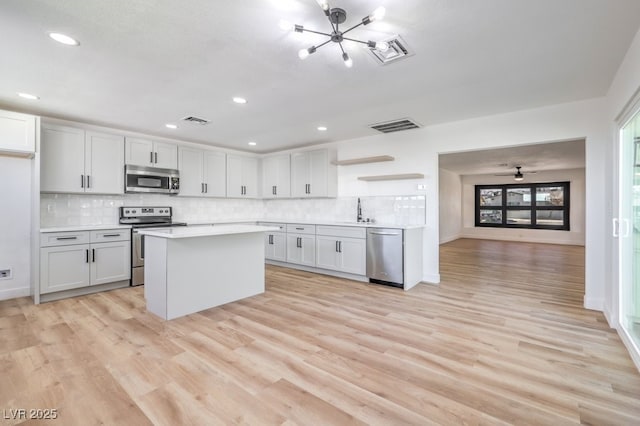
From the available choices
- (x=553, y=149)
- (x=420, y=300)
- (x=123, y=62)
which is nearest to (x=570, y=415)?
(x=420, y=300)

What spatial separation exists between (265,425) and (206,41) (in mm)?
2629

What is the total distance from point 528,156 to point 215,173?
277 inches

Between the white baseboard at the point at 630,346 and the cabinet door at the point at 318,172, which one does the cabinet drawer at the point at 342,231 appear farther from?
the white baseboard at the point at 630,346

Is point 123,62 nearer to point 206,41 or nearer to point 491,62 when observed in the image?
point 206,41

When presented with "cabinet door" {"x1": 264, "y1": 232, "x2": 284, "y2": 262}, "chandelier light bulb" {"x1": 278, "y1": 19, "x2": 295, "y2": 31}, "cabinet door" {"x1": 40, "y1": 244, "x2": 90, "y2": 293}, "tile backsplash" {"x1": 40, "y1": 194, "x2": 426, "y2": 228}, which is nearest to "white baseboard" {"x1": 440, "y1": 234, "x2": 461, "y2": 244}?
"tile backsplash" {"x1": 40, "y1": 194, "x2": 426, "y2": 228}

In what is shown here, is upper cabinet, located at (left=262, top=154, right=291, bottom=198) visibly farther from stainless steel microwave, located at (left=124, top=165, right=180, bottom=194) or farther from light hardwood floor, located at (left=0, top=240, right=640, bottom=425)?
light hardwood floor, located at (left=0, top=240, right=640, bottom=425)

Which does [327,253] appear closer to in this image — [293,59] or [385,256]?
[385,256]

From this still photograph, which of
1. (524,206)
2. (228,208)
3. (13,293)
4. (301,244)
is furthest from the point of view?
(524,206)

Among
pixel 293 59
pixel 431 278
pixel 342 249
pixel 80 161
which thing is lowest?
pixel 431 278

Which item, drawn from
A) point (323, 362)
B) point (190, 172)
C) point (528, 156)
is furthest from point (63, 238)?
point (528, 156)

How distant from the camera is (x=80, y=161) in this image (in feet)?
14.1

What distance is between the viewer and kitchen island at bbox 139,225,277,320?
313 cm

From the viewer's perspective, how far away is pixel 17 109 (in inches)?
154

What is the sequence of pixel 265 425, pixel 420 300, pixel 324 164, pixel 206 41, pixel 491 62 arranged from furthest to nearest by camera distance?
pixel 324 164 → pixel 420 300 → pixel 491 62 → pixel 206 41 → pixel 265 425
